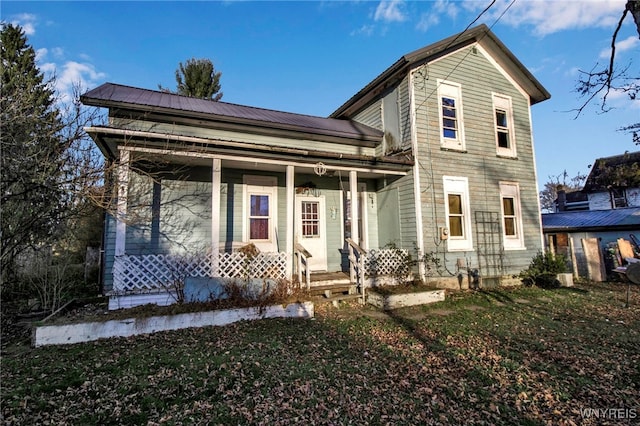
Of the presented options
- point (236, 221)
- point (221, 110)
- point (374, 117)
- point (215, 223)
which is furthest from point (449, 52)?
point (215, 223)

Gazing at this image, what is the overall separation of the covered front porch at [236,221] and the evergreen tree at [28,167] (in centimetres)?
111

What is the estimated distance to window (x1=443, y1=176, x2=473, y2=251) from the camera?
9.59 m

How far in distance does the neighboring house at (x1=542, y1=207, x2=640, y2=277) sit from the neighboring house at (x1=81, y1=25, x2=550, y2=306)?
14.1 ft

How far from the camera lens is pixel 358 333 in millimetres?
5527

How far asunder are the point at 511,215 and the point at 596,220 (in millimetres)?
9136

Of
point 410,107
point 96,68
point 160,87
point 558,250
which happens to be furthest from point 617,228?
point 160,87

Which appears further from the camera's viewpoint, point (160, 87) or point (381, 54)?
point (160, 87)

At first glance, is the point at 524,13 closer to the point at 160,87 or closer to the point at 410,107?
the point at 410,107

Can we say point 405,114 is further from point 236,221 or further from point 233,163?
point 236,221

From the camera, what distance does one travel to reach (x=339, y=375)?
3.87 m

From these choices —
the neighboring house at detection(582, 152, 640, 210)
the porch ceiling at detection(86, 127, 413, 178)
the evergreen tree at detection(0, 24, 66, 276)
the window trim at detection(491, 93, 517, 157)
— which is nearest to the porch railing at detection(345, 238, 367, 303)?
the porch ceiling at detection(86, 127, 413, 178)

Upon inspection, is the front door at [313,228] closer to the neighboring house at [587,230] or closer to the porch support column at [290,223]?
the porch support column at [290,223]

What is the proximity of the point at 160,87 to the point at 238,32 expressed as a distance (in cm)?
1283

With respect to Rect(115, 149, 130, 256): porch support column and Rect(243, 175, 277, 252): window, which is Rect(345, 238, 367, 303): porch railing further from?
Rect(115, 149, 130, 256): porch support column
